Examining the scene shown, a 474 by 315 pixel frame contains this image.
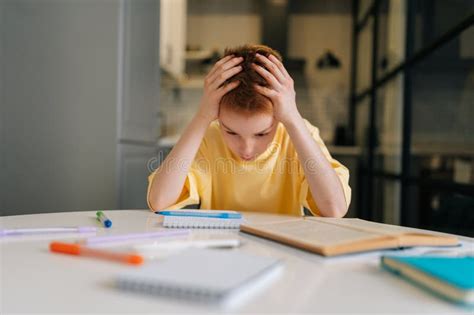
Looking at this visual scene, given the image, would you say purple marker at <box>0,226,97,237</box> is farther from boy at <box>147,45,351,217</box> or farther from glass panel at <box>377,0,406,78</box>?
glass panel at <box>377,0,406,78</box>

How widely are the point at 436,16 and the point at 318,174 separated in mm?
1258

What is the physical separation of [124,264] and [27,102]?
1.60 m

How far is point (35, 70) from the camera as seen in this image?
1869mm

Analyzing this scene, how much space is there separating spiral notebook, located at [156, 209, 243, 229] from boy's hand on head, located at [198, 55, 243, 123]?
28 centimetres

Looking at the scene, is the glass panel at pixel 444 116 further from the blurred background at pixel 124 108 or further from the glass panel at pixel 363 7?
the glass panel at pixel 363 7

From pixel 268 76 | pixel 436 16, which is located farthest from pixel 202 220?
pixel 436 16

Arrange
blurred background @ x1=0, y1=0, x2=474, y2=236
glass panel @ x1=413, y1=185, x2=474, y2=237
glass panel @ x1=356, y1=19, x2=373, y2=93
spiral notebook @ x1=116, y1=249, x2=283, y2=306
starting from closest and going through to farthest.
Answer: spiral notebook @ x1=116, y1=249, x2=283, y2=306
glass panel @ x1=413, y1=185, x2=474, y2=237
blurred background @ x1=0, y1=0, x2=474, y2=236
glass panel @ x1=356, y1=19, x2=373, y2=93

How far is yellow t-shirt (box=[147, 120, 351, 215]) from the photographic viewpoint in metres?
1.21

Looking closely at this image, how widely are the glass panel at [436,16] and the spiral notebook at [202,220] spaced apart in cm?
118

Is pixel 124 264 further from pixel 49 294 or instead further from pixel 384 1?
pixel 384 1

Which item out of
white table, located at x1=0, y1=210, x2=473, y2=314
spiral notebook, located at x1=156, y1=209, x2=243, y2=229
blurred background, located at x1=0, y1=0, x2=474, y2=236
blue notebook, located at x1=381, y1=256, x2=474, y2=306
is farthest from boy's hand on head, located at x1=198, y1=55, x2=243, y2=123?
blurred background, located at x1=0, y1=0, x2=474, y2=236

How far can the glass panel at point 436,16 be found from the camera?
61.4 inches

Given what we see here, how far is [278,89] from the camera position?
99 centimetres

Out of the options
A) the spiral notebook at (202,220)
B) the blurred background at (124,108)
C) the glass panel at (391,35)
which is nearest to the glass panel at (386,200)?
the blurred background at (124,108)
